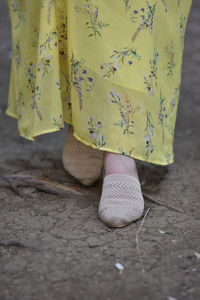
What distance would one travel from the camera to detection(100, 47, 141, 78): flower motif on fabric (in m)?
1.15

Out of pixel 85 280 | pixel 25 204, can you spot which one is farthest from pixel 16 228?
pixel 85 280

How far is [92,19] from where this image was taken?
1.14 m

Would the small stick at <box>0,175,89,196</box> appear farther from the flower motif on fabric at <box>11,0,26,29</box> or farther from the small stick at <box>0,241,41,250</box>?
the flower motif on fabric at <box>11,0,26,29</box>

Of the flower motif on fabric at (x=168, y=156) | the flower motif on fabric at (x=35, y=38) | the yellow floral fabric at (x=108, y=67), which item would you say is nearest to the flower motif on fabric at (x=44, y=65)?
the yellow floral fabric at (x=108, y=67)

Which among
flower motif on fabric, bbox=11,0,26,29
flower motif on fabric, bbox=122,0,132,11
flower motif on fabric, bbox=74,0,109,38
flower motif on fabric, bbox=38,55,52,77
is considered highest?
flower motif on fabric, bbox=122,0,132,11

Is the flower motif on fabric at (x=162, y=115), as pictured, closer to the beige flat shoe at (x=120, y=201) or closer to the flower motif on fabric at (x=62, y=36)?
the beige flat shoe at (x=120, y=201)

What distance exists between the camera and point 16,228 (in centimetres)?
115

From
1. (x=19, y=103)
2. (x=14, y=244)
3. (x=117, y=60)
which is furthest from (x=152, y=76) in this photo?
(x=14, y=244)

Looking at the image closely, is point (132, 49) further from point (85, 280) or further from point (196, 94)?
point (196, 94)

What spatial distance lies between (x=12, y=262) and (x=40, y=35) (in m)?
0.63

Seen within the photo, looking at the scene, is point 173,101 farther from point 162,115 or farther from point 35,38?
point 35,38

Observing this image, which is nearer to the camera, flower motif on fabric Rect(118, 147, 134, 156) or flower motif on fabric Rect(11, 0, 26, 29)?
flower motif on fabric Rect(118, 147, 134, 156)

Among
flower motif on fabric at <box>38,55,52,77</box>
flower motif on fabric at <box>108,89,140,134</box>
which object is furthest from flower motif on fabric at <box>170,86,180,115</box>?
flower motif on fabric at <box>38,55,52,77</box>

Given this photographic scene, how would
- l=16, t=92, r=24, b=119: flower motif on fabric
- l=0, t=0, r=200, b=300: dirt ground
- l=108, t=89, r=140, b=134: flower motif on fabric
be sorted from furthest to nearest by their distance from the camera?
l=16, t=92, r=24, b=119: flower motif on fabric → l=108, t=89, r=140, b=134: flower motif on fabric → l=0, t=0, r=200, b=300: dirt ground
